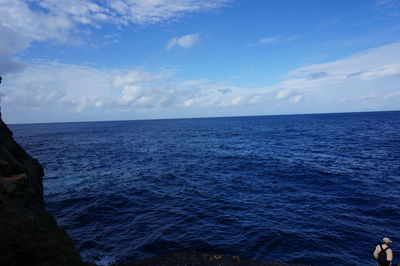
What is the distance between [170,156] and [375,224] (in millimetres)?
39329

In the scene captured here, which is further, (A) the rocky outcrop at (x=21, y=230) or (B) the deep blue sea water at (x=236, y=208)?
(B) the deep blue sea water at (x=236, y=208)

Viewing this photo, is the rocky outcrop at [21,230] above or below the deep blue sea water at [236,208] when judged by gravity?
above

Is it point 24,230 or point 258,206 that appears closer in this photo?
point 24,230

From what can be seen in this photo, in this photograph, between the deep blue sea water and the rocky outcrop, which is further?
the deep blue sea water

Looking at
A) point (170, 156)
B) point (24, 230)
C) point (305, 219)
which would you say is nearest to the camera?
point (24, 230)

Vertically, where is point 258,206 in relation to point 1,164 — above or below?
below

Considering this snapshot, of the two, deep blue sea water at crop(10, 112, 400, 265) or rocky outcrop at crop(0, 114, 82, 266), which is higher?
rocky outcrop at crop(0, 114, 82, 266)

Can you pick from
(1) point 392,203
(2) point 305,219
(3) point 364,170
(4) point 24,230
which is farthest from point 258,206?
(3) point 364,170

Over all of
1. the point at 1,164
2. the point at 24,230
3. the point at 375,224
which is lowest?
the point at 375,224

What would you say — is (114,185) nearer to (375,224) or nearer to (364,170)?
(375,224)

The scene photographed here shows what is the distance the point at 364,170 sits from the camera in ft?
109

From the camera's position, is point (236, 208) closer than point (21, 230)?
No

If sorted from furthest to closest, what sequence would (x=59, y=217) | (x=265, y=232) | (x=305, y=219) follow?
1. (x=59, y=217)
2. (x=305, y=219)
3. (x=265, y=232)

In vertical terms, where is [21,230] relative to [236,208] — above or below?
above
